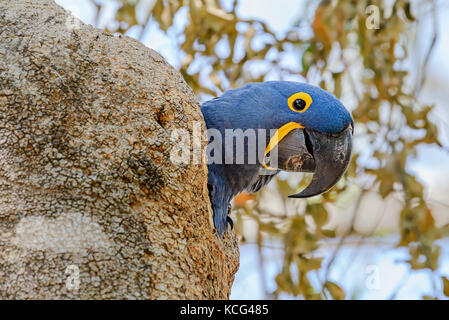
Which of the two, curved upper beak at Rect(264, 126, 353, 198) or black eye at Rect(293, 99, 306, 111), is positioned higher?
black eye at Rect(293, 99, 306, 111)

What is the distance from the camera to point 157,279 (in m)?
1.66

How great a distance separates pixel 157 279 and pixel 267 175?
109 centimetres

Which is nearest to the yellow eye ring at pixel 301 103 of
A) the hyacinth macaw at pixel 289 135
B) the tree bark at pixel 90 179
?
the hyacinth macaw at pixel 289 135

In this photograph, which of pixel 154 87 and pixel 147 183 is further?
pixel 154 87

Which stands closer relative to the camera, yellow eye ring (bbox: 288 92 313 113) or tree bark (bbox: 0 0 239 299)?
tree bark (bbox: 0 0 239 299)

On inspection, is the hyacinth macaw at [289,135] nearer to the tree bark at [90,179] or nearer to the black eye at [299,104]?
the black eye at [299,104]

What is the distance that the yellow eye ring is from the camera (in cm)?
244

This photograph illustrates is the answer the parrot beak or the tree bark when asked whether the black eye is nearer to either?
the parrot beak

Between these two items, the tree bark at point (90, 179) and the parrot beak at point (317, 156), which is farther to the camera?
the parrot beak at point (317, 156)

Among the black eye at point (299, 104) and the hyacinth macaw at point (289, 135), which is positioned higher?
the black eye at point (299, 104)

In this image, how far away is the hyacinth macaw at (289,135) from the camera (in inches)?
94.4

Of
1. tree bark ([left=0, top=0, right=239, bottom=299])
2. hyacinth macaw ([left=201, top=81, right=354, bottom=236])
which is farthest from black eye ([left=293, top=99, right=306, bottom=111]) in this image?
tree bark ([left=0, top=0, right=239, bottom=299])

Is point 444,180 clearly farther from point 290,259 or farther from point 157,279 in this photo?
point 157,279
